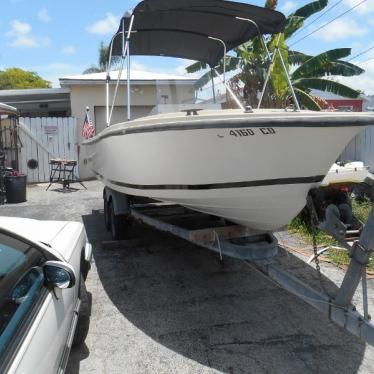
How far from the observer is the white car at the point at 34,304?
204cm

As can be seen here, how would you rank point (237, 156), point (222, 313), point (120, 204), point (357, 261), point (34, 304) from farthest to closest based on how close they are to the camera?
point (120, 204)
point (222, 313)
point (237, 156)
point (357, 261)
point (34, 304)

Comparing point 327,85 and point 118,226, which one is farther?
point 327,85

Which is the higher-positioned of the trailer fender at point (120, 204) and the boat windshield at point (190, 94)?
the boat windshield at point (190, 94)

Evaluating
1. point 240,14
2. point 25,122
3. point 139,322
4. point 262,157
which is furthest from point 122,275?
point 25,122

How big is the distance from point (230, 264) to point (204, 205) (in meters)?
1.81

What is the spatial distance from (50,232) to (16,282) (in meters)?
1.38

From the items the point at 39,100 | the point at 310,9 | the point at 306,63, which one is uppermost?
the point at 310,9

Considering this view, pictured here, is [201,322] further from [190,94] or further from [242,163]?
[190,94]

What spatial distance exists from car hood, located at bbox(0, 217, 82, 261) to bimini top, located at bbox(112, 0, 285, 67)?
2819mm

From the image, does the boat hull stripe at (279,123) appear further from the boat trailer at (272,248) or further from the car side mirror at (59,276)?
the car side mirror at (59,276)

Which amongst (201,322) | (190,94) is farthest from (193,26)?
(201,322)

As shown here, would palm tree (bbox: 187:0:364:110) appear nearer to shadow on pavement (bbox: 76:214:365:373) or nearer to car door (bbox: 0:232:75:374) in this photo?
shadow on pavement (bbox: 76:214:365:373)

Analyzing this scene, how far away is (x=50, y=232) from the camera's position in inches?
149

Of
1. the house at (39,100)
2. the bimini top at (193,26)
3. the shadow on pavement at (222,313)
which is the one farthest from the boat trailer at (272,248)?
the house at (39,100)
